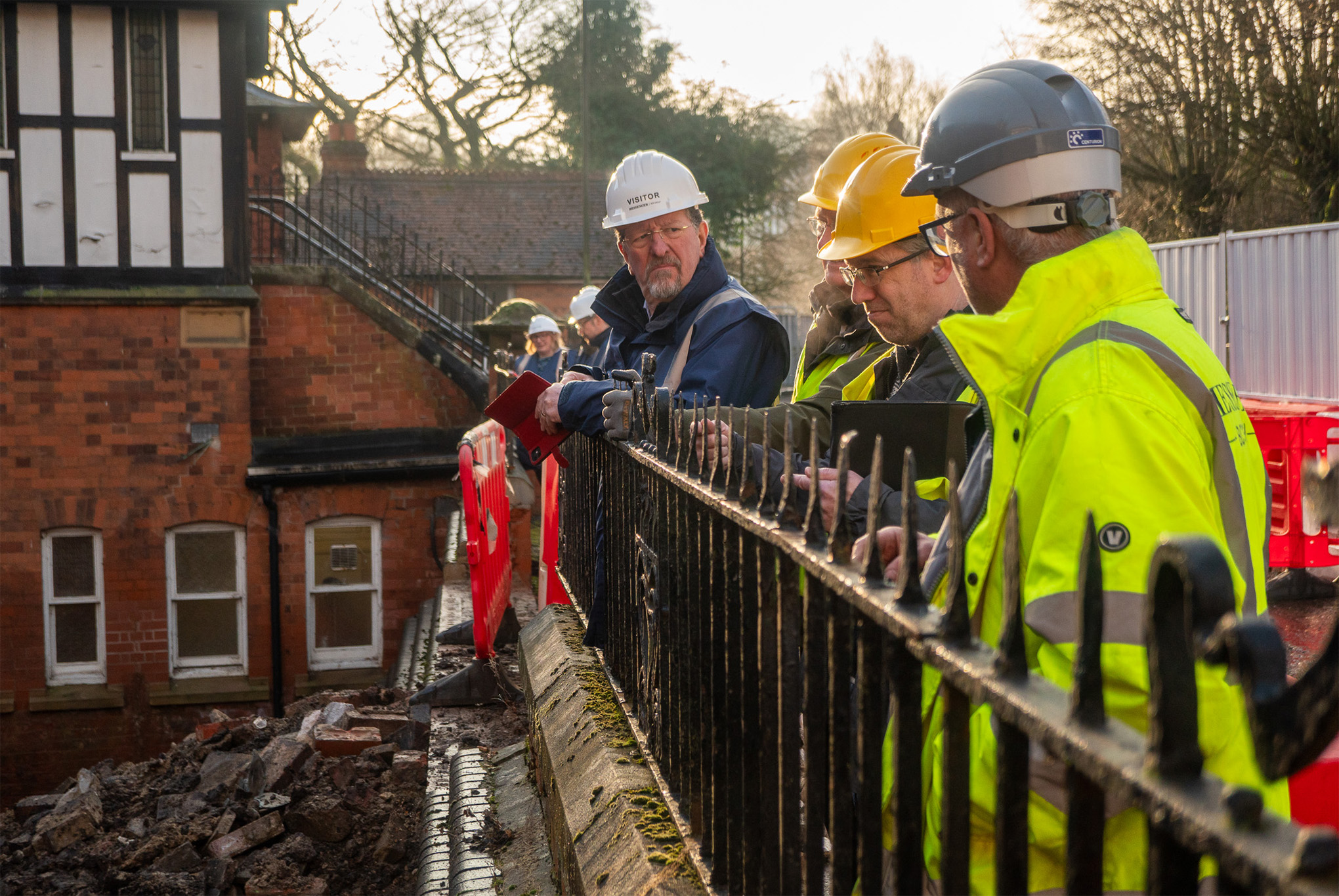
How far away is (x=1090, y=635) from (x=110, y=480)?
1375 cm

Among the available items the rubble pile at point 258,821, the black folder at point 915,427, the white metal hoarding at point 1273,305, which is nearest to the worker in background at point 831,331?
the black folder at point 915,427

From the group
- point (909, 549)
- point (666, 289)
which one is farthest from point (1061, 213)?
point (666, 289)

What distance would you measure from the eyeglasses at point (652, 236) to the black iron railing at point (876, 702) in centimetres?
98

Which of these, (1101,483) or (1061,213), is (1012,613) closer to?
(1101,483)

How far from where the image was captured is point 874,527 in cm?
139

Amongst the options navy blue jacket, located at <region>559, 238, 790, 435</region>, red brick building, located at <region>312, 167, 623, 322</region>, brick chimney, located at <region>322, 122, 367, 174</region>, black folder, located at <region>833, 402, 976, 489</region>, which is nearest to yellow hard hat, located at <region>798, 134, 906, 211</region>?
navy blue jacket, located at <region>559, 238, 790, 435</region>

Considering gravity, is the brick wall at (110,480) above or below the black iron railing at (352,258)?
below

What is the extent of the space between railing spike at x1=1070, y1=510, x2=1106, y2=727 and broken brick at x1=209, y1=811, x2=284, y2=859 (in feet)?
16.2

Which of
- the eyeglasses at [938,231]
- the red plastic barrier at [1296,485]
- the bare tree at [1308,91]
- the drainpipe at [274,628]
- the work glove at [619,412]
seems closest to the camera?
the eyeglasses at [938,231]

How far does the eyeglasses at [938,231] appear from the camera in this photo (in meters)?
1.89

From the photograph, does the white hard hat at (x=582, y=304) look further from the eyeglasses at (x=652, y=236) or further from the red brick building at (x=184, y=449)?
the eyeglasses at (x=652, y=236)

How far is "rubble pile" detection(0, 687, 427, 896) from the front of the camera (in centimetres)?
478

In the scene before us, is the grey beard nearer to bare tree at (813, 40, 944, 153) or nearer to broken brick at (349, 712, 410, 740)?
broken brick at (349, 712, 410, 740)

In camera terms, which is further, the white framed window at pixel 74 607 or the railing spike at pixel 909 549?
the white framed window at pixel 74 607
